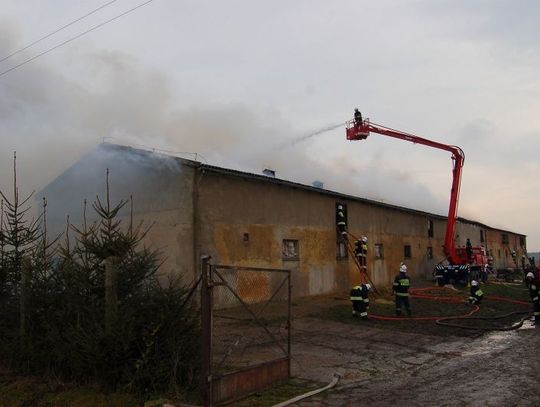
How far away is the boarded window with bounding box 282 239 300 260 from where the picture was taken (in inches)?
759

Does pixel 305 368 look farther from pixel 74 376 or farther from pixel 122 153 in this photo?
pixel 122 153

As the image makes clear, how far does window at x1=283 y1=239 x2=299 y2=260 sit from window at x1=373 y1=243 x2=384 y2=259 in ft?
23.0

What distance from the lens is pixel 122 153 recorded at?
58.8 feet

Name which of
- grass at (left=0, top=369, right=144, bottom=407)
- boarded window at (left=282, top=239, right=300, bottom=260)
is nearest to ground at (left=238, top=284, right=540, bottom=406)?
grass at (left=0, top=369, right=144, bottom=407)

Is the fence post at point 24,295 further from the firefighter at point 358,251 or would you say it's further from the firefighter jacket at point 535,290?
the firefighter at point 358,251

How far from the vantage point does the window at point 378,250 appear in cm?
2567

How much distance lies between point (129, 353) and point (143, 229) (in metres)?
10.8

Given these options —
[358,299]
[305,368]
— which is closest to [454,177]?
[358,299]

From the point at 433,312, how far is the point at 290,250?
5482 mm

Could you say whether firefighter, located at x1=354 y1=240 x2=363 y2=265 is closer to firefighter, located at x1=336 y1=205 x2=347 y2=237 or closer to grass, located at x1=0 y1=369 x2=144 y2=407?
firefighter, located at x1=336 y1=205 x2=347 y2=237

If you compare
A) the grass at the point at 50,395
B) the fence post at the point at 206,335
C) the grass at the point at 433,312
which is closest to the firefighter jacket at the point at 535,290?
the grass at the point at 433,312

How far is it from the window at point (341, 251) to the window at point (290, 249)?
10.6 feet

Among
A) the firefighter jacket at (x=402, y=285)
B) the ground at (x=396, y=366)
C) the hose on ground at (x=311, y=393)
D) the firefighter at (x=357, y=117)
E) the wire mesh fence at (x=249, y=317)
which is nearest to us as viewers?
the hose on ground at (x=311, y=393)

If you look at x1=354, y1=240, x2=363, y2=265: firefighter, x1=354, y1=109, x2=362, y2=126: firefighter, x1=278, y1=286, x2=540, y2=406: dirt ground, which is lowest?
x1=278, y1=286, x2=540, y2=406: dirt ground
